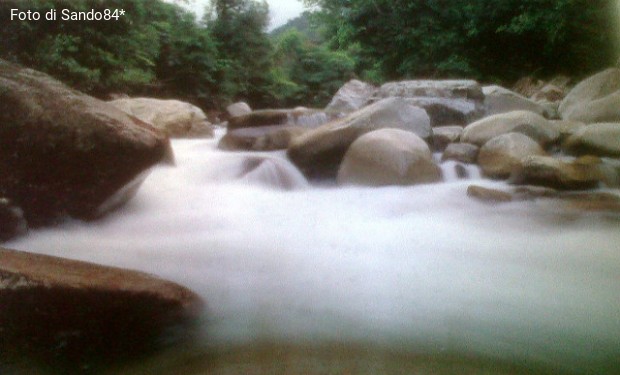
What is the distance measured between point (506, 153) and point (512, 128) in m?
A: 0.21

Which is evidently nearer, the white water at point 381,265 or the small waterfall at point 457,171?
the white water at point 381,265

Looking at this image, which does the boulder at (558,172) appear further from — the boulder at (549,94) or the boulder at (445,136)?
the boulder at (445,136)

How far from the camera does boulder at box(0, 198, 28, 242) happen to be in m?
1.27

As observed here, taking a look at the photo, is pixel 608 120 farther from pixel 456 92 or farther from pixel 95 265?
pixel 95 265

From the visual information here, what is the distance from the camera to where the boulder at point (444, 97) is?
167cm

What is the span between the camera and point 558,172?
1528mm

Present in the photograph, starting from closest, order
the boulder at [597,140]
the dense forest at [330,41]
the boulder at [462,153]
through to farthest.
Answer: the dense forest at [330,41], the boulder at [597,140], the boulder at [462,153]

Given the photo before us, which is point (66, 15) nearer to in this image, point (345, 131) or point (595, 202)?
point (345, 131)

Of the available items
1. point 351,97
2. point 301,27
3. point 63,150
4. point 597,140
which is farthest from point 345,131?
point 63,150

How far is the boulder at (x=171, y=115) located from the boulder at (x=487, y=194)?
117 cm

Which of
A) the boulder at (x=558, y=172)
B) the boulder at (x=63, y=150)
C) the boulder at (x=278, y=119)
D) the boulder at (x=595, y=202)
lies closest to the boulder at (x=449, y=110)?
the boulder at (x=558, y=172)

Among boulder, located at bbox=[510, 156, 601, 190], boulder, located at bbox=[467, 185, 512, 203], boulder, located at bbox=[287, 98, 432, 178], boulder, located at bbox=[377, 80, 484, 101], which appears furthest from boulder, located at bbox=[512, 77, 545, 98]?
boulder, located at bbox=[287, 98, 432, 178]

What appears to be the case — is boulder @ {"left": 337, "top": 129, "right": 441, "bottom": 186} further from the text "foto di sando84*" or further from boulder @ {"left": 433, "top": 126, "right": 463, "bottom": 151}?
the text "foto di sando84*"

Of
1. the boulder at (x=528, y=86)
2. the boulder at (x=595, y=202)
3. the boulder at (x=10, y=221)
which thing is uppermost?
the boulder at (x=528, y=86)
